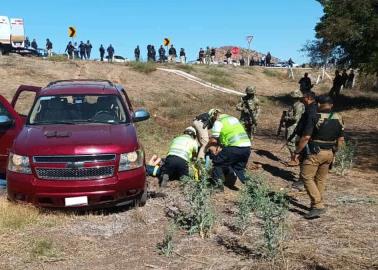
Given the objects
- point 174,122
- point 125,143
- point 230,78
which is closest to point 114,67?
point 230,78

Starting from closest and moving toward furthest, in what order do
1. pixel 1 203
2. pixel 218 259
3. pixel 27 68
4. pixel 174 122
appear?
pixel 218 259 < pixel 1 203 < pixel 174 122 < pixel 27 68

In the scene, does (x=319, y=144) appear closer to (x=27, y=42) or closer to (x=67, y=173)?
(x=67, y=173)

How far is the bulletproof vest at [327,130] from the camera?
6.75 metres

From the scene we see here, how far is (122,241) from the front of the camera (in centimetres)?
581

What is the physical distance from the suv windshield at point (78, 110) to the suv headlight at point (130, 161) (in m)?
0.95

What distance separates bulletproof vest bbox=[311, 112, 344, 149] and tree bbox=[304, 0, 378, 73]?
54.5 feet

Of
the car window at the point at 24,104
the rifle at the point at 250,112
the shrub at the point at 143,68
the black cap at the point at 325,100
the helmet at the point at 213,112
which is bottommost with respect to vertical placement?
the car window at the point at 24,104

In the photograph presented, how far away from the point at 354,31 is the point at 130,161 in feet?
63.2

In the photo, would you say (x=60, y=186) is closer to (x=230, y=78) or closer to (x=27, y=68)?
(x=27, y=68)

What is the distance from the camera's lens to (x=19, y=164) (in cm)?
651

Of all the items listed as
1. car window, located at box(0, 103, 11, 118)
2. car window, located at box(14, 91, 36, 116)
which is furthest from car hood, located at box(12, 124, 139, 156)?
car window, located at box(14, 91, 36, 116)

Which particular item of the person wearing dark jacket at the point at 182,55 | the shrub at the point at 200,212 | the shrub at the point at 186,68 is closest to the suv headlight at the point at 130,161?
the shrub at the point at 200,212

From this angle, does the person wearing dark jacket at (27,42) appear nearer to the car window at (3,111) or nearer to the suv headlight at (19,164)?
the car window at (3,111)

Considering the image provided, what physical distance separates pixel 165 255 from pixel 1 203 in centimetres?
268
